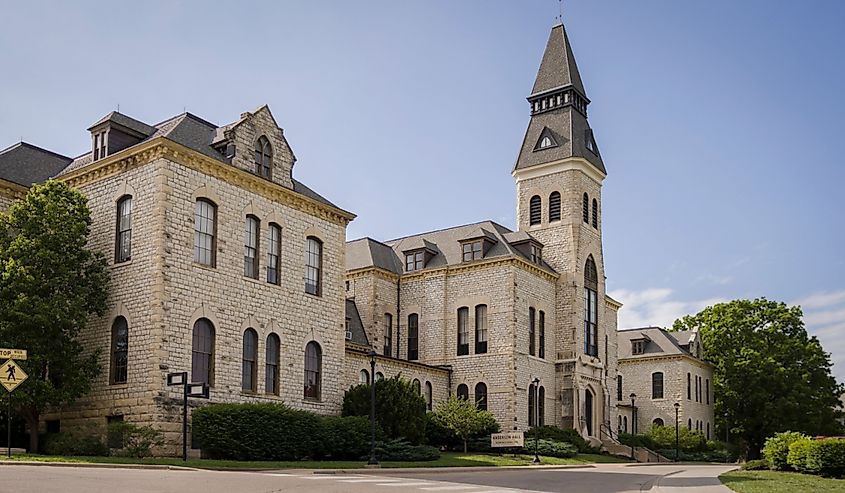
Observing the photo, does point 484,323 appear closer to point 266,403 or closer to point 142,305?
point 266,403

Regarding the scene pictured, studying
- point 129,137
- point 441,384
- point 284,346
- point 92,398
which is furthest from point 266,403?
point 441,384

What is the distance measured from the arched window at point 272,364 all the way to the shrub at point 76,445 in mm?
6474

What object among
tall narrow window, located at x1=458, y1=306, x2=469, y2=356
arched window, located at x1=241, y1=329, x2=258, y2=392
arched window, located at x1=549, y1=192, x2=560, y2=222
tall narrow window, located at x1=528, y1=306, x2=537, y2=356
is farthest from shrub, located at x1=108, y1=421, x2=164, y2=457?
arched window, located at x1=549, y1=192, x2=560, y2=222

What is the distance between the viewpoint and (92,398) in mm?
30500

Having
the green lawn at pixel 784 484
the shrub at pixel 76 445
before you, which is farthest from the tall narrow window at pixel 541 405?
the shrub at pixel 76 445

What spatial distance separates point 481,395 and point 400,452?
16.5 m

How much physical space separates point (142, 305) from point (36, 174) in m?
8.06

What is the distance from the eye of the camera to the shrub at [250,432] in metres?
28.9

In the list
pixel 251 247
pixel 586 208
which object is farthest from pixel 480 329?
pixel 251 247

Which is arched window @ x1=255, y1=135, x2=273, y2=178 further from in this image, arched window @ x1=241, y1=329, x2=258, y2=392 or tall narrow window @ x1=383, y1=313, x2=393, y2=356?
tall narrow window @ x1=383, y1=313, x2=393, y2=356

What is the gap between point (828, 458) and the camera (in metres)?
→ 28.5

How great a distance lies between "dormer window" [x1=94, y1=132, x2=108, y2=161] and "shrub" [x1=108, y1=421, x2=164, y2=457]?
9.88 meters

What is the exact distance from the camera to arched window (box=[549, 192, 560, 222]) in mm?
53812

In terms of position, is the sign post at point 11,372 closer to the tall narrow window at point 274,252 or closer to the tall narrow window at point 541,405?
the tall narrow window at point 274,252
